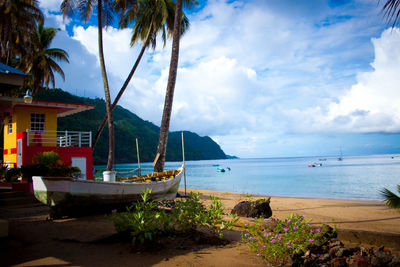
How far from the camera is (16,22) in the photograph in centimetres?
1759

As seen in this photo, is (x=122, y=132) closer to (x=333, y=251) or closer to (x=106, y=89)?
(x=106, y=89)

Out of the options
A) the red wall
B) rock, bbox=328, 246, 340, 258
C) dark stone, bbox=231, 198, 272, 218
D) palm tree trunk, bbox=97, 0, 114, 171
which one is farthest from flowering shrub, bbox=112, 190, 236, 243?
palm tree trunk, bbox=97, 0, 114, 171

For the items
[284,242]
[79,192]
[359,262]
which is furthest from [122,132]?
[359,262]

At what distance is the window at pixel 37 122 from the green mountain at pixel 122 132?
2486cm

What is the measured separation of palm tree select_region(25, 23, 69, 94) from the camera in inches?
992

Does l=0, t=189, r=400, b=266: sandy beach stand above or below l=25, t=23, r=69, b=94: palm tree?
below

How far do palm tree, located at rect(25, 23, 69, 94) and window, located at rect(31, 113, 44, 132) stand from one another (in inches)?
408

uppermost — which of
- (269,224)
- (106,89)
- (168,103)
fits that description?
(106,89)

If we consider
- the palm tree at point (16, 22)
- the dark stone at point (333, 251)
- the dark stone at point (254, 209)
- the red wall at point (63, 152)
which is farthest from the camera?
the palm tree at point (16, 22)

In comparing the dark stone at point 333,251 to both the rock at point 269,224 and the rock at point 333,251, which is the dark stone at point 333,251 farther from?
the rock at point 269,224

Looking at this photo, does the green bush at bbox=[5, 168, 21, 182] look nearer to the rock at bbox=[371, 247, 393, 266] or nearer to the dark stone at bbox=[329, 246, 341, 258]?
the dark stone at bbox=[329, 246, 341, 258]

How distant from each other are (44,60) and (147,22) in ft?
39.3

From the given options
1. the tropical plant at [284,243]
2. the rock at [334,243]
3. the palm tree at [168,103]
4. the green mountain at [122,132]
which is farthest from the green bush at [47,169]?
the green mountain at [122,132]

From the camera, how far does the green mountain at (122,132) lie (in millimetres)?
48469
